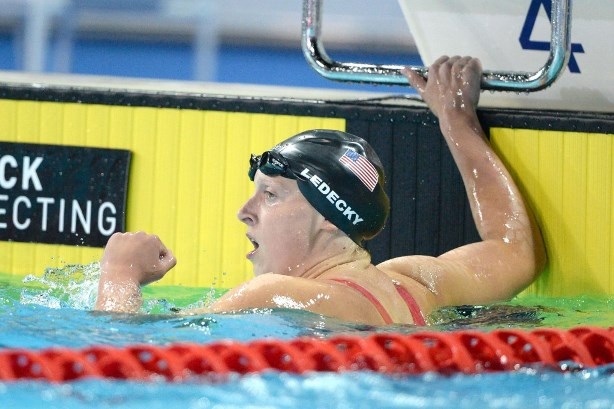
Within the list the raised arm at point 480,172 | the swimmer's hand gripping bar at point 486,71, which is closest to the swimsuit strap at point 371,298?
the raised arm at point 480,172

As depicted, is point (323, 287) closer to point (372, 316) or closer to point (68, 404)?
point (372, 316)

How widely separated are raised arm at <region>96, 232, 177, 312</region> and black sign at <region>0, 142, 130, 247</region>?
1.35 metres

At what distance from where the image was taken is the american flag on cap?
2988 mm

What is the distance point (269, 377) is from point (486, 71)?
6.60ft

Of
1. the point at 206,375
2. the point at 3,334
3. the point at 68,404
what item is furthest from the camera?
the point at 3,334

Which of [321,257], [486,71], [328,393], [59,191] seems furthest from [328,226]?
[59,191]

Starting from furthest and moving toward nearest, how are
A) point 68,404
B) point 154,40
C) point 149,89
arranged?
point 154,40, point 149,89, point 68,404

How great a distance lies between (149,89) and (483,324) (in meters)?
1.80

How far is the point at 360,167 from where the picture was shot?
3.00 m

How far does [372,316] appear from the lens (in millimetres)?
2771

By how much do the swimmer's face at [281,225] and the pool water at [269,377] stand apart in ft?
0.98

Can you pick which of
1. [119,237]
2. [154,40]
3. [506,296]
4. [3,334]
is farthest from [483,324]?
[154,40]

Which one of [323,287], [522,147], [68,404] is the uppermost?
[522,147]

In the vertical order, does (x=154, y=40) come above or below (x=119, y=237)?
above
